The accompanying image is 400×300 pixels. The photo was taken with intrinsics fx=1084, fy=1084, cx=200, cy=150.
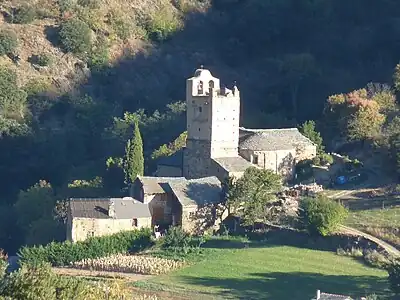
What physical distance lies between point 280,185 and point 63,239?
1065cm

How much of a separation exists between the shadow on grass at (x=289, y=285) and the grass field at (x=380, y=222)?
3.88 meters

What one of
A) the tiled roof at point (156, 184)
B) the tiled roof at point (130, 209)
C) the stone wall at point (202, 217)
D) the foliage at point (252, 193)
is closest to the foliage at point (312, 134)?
the foliage at point (252, 193)

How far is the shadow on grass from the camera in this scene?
1592 inches

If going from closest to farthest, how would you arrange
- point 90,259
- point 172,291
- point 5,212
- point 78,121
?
point 172,291 → point 90,259 → point 5,212 → point 78,121

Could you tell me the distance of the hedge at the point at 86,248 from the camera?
47503 mm

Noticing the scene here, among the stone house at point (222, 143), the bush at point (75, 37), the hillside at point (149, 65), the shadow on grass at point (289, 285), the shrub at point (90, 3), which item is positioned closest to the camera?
the shadow on grass at point (289, 285)

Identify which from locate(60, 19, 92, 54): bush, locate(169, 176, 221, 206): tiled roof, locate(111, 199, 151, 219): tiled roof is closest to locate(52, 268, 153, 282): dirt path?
locate(111, 199, 151, 219): tiled roof

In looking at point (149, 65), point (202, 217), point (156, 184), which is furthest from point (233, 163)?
point (149, 65)

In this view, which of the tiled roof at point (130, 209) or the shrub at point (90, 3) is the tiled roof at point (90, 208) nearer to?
the tiled roof at point (130, 209)

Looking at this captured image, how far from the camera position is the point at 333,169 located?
184 ft

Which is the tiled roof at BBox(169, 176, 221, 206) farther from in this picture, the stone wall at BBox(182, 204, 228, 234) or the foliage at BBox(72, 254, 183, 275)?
the foliage at BBox(72, 254, 183, 275)

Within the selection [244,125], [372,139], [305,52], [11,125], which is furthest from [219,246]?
[305,52]

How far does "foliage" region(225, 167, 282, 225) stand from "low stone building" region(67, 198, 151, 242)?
4113 millimetres

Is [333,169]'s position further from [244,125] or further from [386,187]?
[244,125]
